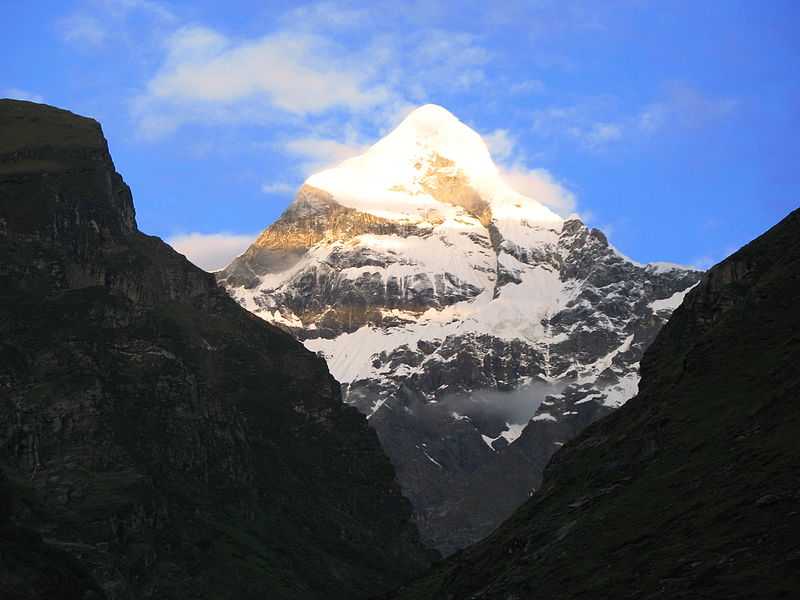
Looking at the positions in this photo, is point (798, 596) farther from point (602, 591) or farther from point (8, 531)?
point (8, 531)

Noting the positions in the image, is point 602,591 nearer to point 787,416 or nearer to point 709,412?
point 787,416

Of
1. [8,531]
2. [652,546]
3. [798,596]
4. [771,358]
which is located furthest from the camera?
[771,358]

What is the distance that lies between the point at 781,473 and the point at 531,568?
130ft

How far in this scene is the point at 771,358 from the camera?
19650 centimetres

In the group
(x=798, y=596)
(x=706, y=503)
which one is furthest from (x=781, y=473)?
(x=798, y=596)

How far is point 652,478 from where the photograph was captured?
187 m

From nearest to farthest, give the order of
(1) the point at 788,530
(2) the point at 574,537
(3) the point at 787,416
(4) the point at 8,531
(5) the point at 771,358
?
1. (1) the point at 788,530
2. (4) the point at 8,531
3. (3) the point at 787,416
4. (2) the point at 574,537
5. (5) the point at 771,358

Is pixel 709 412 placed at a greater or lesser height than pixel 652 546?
greater

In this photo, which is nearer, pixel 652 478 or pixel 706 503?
pixel 706 503

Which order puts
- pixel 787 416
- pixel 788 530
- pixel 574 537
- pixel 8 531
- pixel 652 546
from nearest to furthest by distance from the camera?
pixel 788 530
pixel 8 531
pixel 652 546
pixel 787 416
pixel 574 537

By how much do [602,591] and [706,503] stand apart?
581 inches

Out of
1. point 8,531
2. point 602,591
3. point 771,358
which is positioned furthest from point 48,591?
point 771,358

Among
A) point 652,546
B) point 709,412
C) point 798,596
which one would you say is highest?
point 709,412

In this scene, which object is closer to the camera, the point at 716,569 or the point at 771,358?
the point at 716,569
